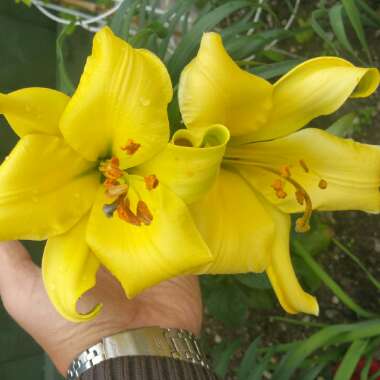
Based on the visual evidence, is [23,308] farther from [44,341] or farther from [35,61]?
[35,61]

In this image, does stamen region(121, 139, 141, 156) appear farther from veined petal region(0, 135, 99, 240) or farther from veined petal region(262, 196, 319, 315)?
veined petal region(262, 196, 319, 315)

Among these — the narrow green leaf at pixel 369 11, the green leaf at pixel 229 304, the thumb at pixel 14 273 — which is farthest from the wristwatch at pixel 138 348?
the narrow green leaf at pixel 369 11

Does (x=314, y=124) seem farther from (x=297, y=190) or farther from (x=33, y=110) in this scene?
(x=33, y=110)

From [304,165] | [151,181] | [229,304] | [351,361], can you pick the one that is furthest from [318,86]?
[229,304]

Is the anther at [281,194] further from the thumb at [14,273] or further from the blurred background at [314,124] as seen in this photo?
the thumb at [14,273]

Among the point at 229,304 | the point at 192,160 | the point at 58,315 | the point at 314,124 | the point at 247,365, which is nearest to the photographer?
the point at 192,160

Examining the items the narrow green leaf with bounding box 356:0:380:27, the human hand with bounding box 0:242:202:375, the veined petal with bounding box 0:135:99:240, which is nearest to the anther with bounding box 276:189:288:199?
the veined petal with bounding box 0:135:99:240

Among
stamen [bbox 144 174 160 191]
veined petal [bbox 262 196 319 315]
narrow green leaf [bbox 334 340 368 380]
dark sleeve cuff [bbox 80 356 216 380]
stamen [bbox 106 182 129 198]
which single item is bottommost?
narrow green leaf [bbox 334 340 368 380]
